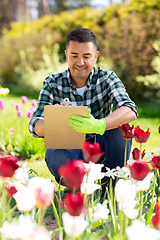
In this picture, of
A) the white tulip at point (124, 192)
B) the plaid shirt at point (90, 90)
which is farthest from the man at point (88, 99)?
the white tulip at point (124, 192)

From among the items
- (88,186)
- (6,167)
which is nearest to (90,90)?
(88,186)

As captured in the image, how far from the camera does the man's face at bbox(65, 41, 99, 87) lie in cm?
175

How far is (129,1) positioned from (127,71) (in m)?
1.59

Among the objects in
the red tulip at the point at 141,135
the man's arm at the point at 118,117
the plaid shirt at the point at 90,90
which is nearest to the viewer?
A: the red tulip at the point at 141,135

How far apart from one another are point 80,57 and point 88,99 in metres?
0.32

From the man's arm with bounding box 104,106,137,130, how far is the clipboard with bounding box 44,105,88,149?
16 cm

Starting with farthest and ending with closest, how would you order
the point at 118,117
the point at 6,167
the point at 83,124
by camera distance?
1. the point at 118,117
2. the point at 83,124
3. the point at 6,167

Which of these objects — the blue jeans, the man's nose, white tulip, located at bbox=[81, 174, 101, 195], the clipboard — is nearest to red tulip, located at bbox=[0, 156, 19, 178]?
white tulip, located at bbox=[81, 174, 101, 195]

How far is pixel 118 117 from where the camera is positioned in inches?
64.1

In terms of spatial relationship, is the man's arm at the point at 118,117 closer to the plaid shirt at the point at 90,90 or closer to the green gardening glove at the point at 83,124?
the green gardening glove at the point at 83,124

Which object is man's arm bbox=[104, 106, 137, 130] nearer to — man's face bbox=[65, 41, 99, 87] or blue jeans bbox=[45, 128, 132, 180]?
blue jeans bbox=[45, 128, 132, 180]

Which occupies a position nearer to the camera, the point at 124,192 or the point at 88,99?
the point at 124,192

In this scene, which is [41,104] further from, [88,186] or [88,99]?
[88,186]

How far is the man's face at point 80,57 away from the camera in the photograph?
1749mm
